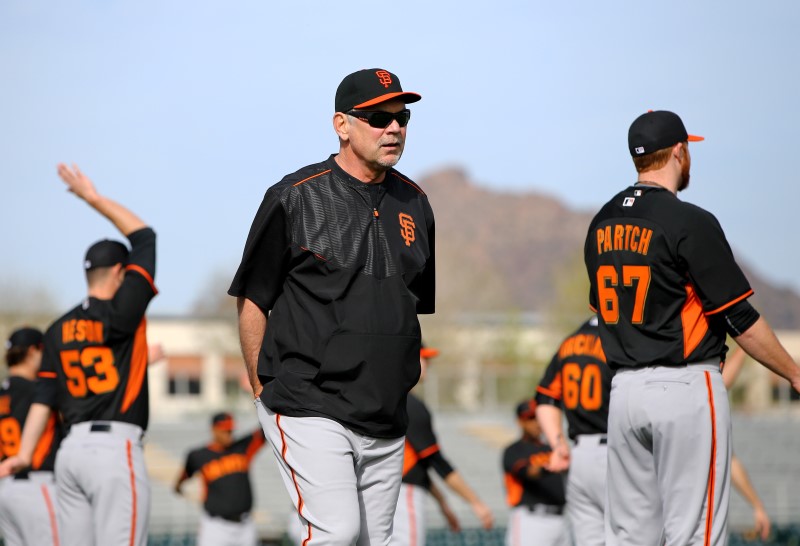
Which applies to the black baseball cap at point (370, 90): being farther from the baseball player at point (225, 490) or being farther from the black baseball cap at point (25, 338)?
the baseball player at point (225, 490)

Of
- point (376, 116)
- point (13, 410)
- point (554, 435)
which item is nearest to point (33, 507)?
point (13, 410)

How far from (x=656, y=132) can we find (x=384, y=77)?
1.58 meters

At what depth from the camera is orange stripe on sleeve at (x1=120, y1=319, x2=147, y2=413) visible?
302 inches

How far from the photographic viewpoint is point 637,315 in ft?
19.7

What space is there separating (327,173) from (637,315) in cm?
175

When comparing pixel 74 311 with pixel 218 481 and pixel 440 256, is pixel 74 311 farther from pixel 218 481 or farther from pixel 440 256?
pixel 440 256

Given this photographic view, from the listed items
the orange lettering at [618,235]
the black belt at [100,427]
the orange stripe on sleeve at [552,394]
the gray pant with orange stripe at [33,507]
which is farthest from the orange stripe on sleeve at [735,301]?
the gray pant with orange stripe at [33,507]

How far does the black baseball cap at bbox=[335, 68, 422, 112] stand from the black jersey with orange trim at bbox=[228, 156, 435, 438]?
33cm

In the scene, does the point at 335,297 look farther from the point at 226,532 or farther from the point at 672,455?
the point at 226,532

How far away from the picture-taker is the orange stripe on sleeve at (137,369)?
25.2 feet

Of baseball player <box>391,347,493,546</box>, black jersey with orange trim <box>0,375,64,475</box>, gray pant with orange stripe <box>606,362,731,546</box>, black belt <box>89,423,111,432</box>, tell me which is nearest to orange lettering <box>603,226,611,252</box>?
gray pant with orange stripe <box>606,362,731,546</box>

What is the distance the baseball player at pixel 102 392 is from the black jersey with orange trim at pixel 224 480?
7.17 meters

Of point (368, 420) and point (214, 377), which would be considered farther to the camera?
point (214, 377)

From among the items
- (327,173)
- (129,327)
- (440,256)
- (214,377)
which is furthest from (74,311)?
(440,256)
